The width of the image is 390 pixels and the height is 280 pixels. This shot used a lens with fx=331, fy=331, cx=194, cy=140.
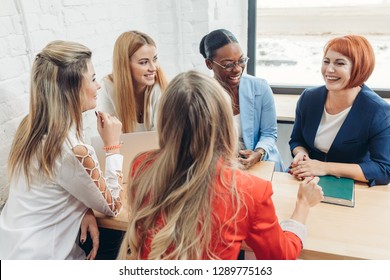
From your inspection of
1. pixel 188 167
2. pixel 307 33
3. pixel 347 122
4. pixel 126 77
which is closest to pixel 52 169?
pixel 188 167

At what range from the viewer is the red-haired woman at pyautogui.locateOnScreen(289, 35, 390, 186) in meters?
1.22

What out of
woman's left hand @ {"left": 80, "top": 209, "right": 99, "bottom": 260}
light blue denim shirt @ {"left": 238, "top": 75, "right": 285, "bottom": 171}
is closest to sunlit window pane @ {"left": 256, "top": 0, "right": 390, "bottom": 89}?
light blue denim shirt @ {"left": 238, "top": 75, "right": 285, "bottom": 171}

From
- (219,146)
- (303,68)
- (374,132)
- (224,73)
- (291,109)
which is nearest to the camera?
(219,146)

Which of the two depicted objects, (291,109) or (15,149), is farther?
(291,109)

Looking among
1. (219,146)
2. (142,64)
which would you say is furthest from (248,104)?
(219,146)

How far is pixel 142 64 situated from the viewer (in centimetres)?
156

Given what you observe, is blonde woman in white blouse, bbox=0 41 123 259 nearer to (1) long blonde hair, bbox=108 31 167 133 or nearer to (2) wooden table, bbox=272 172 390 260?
(1) long blonde hair, bbox=108 31 167 133

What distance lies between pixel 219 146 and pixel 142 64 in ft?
2.98

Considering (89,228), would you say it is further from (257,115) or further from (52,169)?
(257,115)

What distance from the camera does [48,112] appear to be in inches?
39.6
